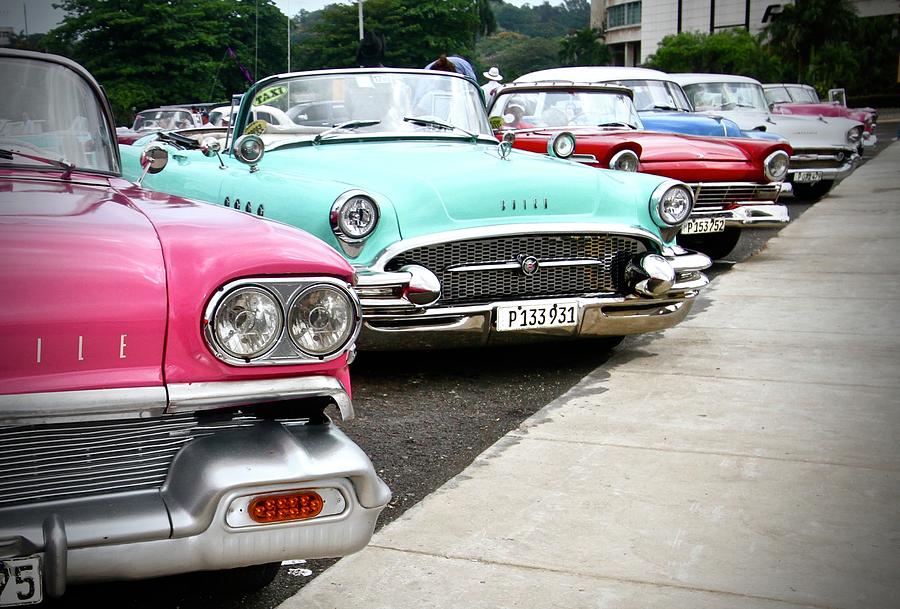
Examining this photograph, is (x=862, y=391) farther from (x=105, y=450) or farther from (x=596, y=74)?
Answer: (x=596, y=74)

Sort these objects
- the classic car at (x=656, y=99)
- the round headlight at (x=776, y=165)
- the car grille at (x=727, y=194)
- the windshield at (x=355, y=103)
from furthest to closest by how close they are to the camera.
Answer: the classic car at (x=656, y=99), the round headlight at (x=776, y=165), the car grille at (x=727, y=194), the windshield at (x=355, y=103)

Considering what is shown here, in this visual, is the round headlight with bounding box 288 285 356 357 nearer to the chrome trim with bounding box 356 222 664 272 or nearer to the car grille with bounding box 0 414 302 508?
the car grille with bounding box 0 414 302 508

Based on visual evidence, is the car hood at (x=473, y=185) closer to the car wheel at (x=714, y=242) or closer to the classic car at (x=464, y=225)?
the classic car at (x=464, y=225)

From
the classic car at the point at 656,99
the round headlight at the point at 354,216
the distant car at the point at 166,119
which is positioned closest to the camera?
the round headlight at the point at 354,216

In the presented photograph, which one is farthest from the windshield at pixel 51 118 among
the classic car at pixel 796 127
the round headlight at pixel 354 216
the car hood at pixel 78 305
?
the classic car at pixel 796 127

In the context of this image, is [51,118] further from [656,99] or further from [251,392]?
[656,99]

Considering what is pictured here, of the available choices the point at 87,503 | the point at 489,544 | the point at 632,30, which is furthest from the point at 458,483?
the point at 632,30

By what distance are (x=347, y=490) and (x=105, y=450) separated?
1.73 ft

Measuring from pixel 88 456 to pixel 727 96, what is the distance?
14.2 m

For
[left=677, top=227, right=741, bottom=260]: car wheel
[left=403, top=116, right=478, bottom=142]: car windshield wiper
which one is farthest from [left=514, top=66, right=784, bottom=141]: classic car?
[left=403, top=116, right=478, bottom=142]: car windshield wiper

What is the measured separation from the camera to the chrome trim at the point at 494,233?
16.5ft

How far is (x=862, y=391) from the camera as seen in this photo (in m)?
5.33

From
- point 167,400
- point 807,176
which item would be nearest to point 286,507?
point 167,400

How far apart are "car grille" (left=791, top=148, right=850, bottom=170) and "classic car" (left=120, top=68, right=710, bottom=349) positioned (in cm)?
971
